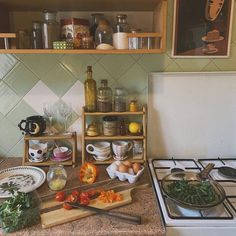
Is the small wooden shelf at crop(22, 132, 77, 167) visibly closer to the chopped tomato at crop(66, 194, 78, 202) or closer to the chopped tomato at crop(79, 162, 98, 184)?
the chopped tomato at crop(79, 162, 98, 184)

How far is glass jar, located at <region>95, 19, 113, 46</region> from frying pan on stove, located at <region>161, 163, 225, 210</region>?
65 cm

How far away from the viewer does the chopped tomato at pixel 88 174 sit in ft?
3.92

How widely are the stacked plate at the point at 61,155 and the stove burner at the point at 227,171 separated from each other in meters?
0.74

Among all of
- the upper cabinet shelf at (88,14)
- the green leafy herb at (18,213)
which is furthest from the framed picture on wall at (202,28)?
the green leafy herb at (18,213)

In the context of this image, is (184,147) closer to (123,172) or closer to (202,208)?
(123,172)

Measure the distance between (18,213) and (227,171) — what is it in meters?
0.93

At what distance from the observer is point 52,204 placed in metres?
1.03

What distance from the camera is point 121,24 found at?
120cm

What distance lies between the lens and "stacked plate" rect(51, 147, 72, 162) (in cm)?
134

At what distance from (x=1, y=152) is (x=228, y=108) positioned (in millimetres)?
1234

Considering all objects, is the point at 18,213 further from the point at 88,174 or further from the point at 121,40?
the point at 121,40

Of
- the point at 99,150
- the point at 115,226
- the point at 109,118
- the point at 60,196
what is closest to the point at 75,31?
the point at 109,118

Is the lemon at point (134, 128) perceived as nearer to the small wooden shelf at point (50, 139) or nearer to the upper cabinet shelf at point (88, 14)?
the small wooden shelf at point (50, 139)

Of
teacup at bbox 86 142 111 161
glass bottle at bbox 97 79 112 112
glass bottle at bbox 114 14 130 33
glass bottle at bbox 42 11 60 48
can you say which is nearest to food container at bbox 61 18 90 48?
glass bottle at bbox 42 11 60 48
